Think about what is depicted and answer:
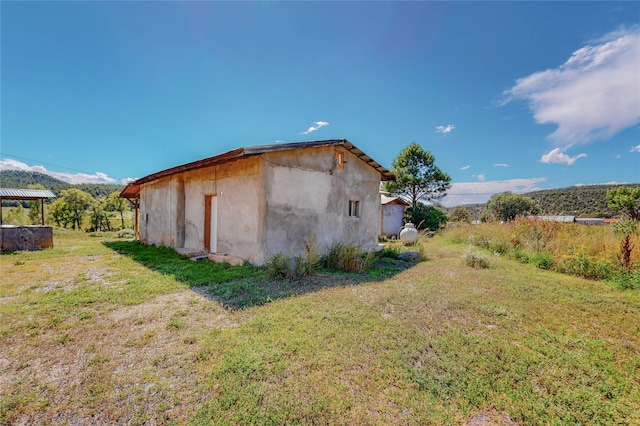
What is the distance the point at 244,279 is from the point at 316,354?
3.72 metres

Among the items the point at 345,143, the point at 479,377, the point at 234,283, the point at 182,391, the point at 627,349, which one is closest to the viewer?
the point at 182,391

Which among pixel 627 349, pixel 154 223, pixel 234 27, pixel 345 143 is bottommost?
pixel 627 349

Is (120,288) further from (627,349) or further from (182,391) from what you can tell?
(627,349)

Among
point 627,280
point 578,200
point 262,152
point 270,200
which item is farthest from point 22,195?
point 578,200

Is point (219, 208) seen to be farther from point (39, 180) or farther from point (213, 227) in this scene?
point (39, 180)

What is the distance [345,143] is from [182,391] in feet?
27.5

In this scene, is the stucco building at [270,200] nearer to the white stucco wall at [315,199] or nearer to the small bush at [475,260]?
the white stucco wall at [315,199]

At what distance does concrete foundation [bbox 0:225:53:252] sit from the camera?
1026 centimetres

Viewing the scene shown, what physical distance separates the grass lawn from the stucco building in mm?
2479

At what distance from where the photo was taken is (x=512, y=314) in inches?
176

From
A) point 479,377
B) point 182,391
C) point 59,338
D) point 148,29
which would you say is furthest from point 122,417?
→ point 148,29

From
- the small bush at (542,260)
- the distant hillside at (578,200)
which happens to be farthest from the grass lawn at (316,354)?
the distant hillside at (578,200)

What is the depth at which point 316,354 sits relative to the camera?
3.13m

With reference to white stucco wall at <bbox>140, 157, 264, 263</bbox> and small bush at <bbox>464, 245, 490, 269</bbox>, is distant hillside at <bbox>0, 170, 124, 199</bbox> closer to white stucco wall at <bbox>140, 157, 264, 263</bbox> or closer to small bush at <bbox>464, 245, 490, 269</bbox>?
white stucco wall at <bbox>140, 157, 264, 263</bbox>
